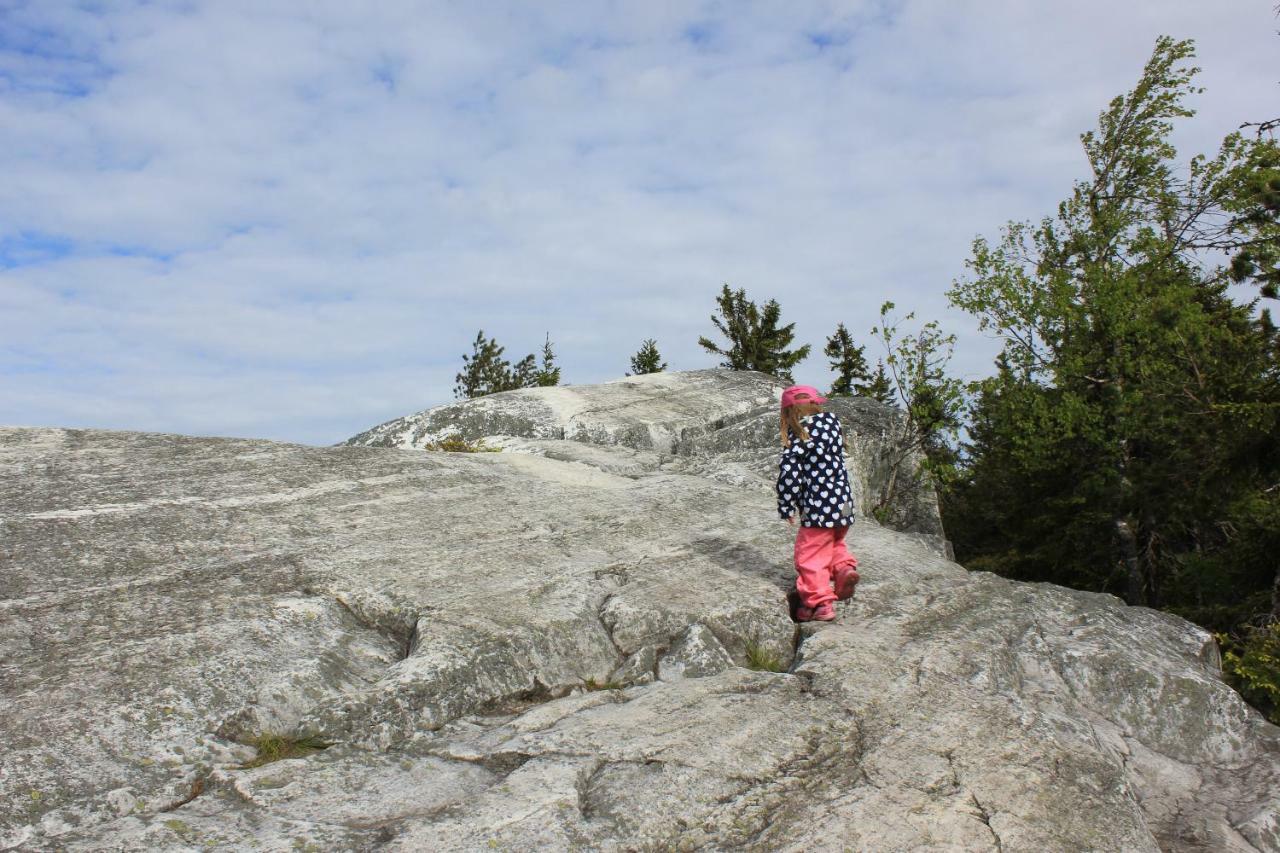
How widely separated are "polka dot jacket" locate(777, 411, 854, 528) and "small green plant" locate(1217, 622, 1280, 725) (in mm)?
8603

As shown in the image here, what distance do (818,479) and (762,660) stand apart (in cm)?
176

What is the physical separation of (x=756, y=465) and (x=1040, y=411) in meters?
20.4

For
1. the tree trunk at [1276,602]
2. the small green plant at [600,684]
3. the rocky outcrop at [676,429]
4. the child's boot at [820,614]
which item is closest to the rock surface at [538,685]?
the small green plant at [600,684]

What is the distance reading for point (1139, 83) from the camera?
32938 mm

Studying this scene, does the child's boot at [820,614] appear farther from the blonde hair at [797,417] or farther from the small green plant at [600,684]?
the small green plant at [600,684]

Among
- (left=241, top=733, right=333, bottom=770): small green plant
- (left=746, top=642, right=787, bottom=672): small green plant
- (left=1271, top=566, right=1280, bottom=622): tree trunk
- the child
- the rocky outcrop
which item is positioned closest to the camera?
(left=241, top=733, right=333, bottom=770): small green plant

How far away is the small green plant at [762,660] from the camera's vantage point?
7.25 m

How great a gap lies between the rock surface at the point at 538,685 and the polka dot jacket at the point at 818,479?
0.75 meters

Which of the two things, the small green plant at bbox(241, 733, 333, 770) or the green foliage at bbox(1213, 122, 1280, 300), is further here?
the green foliage at bbox(1213, 122, 1280, 300)

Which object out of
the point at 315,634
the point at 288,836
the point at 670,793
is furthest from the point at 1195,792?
the point at 315,634

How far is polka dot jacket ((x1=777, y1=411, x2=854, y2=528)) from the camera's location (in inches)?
319

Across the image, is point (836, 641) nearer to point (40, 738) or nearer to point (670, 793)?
point (670, 793)

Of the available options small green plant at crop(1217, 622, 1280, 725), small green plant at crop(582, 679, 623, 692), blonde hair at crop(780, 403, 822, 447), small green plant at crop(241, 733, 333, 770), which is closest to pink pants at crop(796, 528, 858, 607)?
blonde hair at crop(780, 403, 822, 447)

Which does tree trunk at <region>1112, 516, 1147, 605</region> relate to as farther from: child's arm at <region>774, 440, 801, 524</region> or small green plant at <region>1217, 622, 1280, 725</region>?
child's arm at <region>774, 440, 801, 524</region>
